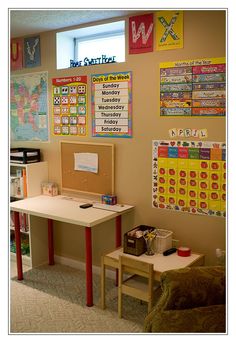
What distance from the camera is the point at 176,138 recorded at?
312 cm

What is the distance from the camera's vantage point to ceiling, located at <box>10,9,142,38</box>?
3164mm

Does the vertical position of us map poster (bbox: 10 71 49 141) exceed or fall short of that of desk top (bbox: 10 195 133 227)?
it exceeds it

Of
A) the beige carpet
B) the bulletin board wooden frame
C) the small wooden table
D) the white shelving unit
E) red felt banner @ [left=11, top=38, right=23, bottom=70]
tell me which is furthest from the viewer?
red felt banner @ [left=11, top=38, right=23, bottom=70]

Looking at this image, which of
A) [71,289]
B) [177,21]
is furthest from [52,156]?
[177,21]

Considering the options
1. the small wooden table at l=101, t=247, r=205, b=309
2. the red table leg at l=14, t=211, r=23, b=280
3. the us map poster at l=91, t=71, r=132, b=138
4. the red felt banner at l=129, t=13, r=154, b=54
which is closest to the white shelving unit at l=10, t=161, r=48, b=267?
the red table leg at l=14, t=211, r=23, b=280

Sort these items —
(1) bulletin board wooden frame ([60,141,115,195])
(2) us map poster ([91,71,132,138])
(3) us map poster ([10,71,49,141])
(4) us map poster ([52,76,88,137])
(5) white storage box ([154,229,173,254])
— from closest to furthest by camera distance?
(5) white storage box ([154,229,173,254]), (2) us map poster ([91,71,132,138]), (1) bulletin board wooden frame ([60,141,115,195]), (4) us map poster ([52,76,88,137]), (3) us map poster ([10,71,49,141])

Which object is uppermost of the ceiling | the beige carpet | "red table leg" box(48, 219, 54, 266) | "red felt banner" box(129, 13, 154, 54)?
the ceiling

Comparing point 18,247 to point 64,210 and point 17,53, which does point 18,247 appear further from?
point 17,53

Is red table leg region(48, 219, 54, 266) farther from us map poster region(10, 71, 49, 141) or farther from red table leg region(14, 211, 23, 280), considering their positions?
us map poster region(10, 71, 49, 141)

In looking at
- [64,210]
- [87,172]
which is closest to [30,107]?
[87,172]

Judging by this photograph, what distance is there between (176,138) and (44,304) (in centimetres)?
179

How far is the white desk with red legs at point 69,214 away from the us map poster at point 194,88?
101cm

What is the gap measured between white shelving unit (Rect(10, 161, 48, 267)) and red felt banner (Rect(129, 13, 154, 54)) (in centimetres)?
159

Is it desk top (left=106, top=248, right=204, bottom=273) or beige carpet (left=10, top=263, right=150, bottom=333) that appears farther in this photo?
beige carpet (left=10, top=263, right=150, bottom=333)
